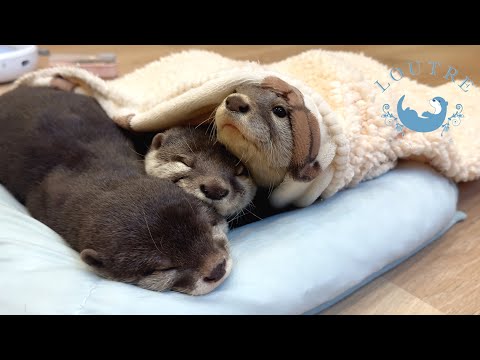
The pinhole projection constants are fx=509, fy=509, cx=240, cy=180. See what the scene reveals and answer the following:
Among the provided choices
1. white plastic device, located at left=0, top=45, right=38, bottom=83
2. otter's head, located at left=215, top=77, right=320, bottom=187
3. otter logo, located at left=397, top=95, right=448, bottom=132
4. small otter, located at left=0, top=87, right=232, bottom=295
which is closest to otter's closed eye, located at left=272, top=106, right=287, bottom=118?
otter's head, located at left=215, top=77, right=320, bottom=187

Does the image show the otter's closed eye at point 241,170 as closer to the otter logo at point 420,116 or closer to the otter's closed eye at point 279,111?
the otter's closed eye at point 279,111

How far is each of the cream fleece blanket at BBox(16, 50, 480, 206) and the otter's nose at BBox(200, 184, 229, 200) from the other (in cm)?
14

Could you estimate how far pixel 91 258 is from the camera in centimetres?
87

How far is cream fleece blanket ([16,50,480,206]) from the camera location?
1.07 meters

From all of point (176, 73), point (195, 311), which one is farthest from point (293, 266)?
point (176, 73)

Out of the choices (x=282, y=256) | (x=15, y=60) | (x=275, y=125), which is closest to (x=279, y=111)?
(x=275, y=125)

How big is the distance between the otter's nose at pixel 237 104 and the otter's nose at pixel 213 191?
0.16m

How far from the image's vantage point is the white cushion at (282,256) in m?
0.85

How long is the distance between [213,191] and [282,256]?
0.62 ft

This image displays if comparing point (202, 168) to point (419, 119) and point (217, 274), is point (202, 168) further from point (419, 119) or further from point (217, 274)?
point (419, 119)

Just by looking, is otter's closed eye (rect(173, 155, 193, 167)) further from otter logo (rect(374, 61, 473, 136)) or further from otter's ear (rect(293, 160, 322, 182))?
otter logo (rect(374, 61, 473, 136))

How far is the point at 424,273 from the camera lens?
1.13 m

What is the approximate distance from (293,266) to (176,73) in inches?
42.7

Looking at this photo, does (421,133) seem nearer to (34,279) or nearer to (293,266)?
(293,266)
